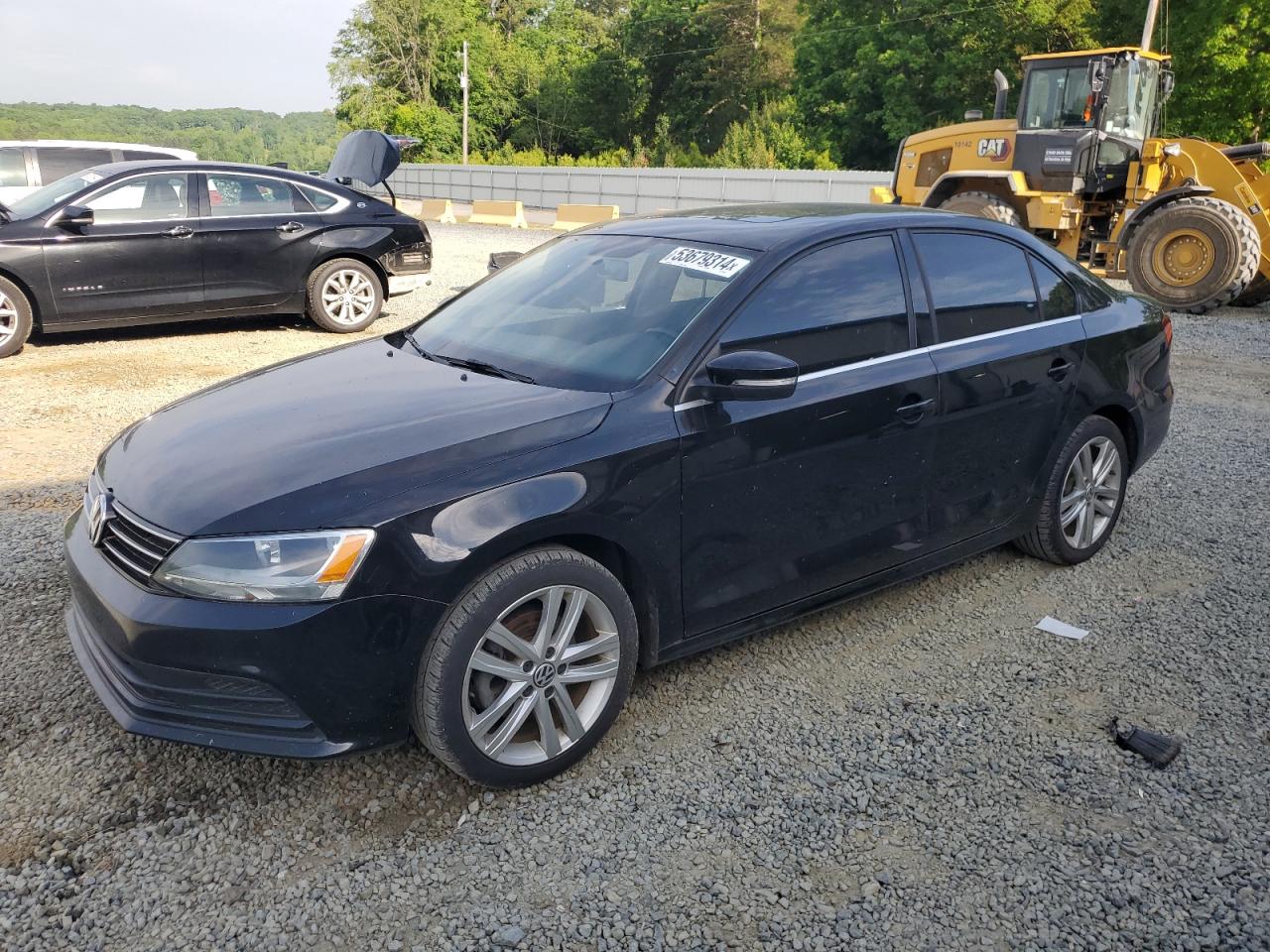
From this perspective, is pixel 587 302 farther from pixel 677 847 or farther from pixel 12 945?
pixel 12 945

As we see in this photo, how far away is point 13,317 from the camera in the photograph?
8328 millimetres

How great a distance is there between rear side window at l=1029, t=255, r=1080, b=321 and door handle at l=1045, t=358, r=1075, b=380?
196 mm

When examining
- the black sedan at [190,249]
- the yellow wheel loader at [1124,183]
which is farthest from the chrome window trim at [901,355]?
the yellow wheel loader at [1124,183]

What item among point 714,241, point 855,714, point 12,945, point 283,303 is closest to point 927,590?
point 855,714

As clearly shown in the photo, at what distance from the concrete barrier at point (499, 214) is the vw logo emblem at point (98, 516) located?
78.0 feet

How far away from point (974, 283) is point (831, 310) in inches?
32.7

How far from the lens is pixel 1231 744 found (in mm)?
3256

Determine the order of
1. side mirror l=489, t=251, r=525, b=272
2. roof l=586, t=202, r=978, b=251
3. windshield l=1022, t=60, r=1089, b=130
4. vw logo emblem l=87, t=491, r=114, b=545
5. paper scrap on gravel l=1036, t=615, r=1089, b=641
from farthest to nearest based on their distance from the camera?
windshield l=1022, t=60, r=1089, b=130
side mirror l=489, t=251, r=525, b=272
paper scrap on gravel l=1036, t=615, r=1089, b=641
roof l=586, t=202, r=978, b=251
vw logo emblem l=87, t=491, r=114, b=545

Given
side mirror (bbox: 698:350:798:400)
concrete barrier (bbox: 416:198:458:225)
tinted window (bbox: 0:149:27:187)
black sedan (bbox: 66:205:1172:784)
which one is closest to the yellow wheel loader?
black sedan (bbox: 66:205:1172:784)

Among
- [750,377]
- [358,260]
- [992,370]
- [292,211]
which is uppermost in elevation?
[292,211]

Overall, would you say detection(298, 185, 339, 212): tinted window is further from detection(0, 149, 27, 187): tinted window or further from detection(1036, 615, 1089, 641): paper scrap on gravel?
detection(1036, 615, 1089, 641): paper scrap on gravel

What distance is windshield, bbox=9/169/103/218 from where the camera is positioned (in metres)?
8.31

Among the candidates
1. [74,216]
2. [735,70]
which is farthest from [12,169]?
→ [735,70]

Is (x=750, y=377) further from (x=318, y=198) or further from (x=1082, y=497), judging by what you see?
(x=318, y=198)
